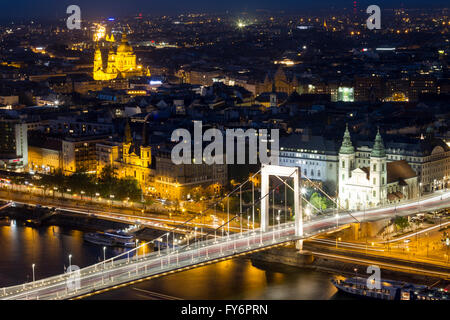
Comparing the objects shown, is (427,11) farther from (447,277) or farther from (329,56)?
(447,277)

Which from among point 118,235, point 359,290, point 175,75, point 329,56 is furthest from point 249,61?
point 359,290

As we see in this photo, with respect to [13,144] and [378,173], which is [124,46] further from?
[378,173]

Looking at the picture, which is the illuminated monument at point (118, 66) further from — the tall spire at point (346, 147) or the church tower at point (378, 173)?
the church tower at point (378, 173)

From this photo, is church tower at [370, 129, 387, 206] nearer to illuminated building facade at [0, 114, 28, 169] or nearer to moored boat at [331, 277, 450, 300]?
moored boat at [331, 277, 450, 300]

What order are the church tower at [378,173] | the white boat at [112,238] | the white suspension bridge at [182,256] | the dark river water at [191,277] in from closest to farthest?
the white suspension bridge at [182,256]
the dark river water at [191,277]
the white boat at [112,238]
the church tower at [378,173]

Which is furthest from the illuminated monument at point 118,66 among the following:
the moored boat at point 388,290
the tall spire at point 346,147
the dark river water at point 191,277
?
the moored boat at point 388,290

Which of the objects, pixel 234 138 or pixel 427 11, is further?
pixel 427 11

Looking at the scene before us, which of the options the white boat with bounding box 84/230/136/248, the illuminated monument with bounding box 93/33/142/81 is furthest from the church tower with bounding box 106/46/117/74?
the white boat with bounding box 84/230/136/248
